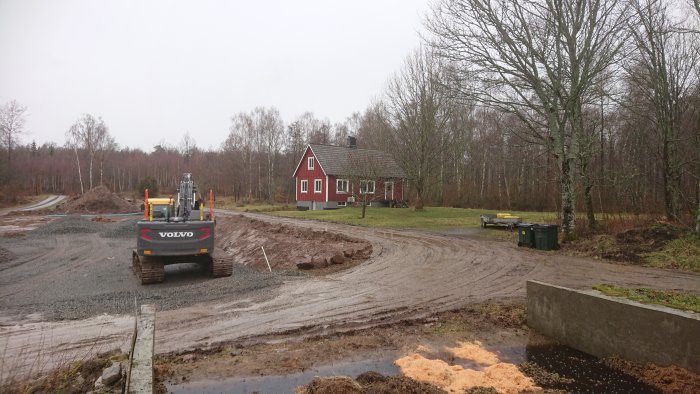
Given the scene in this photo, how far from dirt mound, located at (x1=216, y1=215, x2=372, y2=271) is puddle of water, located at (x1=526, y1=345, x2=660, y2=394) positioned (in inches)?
301

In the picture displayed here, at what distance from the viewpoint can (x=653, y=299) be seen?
235 inches

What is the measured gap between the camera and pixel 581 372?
546cm

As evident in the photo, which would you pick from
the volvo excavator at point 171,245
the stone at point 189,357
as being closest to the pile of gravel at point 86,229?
the volvo excavator at point 171,245

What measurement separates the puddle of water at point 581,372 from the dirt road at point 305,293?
221 cm

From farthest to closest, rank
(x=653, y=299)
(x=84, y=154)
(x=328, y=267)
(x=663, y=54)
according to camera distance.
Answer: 1. (x=84, y=154)
2. (x=663, y=54)
3. (x=328, y=267)
4. (x=653, y=299)

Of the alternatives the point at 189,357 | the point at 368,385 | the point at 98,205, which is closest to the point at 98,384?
the point at 189,357

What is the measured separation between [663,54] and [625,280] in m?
14.8

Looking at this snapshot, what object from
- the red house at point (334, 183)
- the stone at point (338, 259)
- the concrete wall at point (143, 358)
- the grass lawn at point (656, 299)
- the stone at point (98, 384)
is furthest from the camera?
the red house at point (334, 183)

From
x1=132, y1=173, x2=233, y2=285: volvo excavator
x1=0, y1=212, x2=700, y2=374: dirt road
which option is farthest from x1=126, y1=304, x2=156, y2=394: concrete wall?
x1=132, y1=173, x2=233, y2=285: volvo excavator

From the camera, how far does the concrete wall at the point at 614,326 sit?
498 cm

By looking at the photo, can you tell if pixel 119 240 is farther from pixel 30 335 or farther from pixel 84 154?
pixel 84 154

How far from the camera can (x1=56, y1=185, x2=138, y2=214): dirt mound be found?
41250 millimetres

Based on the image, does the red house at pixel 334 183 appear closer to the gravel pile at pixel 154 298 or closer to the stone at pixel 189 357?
the gravel pile at pixel 154 298

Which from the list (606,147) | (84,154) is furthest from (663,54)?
(84,154)
